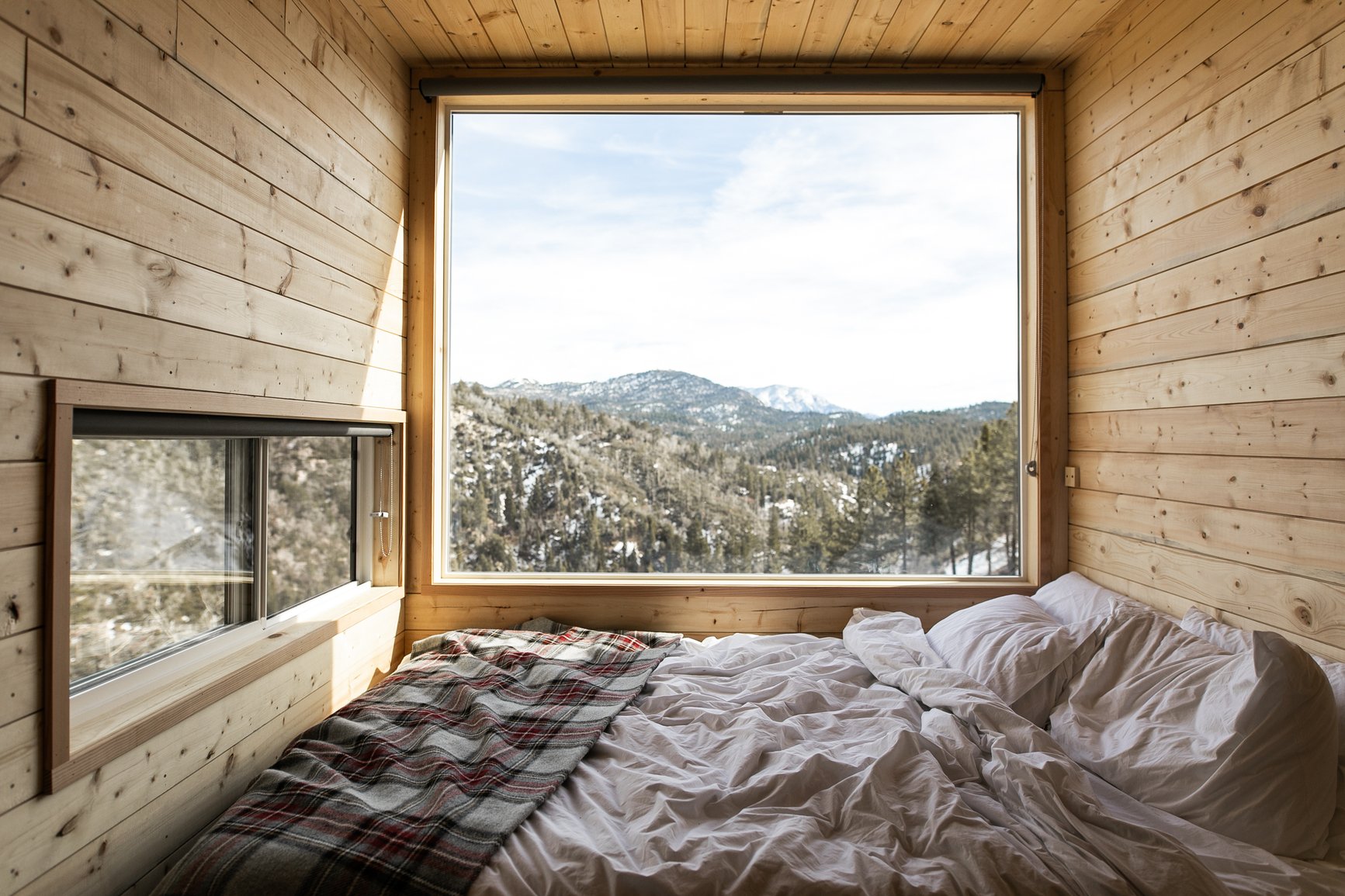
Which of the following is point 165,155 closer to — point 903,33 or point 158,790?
point 158,790

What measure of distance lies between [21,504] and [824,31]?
105 inches

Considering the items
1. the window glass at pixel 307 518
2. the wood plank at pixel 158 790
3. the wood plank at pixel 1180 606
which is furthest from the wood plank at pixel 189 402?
the wood plank at pixel 1180 606

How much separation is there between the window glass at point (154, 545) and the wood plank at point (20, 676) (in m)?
0.17

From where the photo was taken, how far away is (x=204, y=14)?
1.60m

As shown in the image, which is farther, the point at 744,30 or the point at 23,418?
the point at 744,30

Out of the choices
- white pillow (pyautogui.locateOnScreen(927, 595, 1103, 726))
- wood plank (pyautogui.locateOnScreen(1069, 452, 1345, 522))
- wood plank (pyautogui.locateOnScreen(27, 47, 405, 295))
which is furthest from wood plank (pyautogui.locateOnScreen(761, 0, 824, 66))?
white pillow (pyautogui.locateOnScreen(927, 595, 1103, 726))

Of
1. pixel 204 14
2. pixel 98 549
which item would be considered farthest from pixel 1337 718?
pixel 204 14

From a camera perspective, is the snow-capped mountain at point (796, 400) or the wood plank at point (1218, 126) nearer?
the wood plank at point (1218, 126)

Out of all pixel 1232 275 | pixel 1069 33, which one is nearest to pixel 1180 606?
→ pixel 1232 275

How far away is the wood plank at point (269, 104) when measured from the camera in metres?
1.57

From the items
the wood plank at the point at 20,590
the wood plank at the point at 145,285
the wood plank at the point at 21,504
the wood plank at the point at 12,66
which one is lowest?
the wood plank at the point at 20,590

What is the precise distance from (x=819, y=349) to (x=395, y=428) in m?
1.76

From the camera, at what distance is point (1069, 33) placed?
253 centimetres

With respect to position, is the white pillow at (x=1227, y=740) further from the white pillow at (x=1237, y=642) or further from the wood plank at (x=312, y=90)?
the wood plank at (x=312, y=90)
